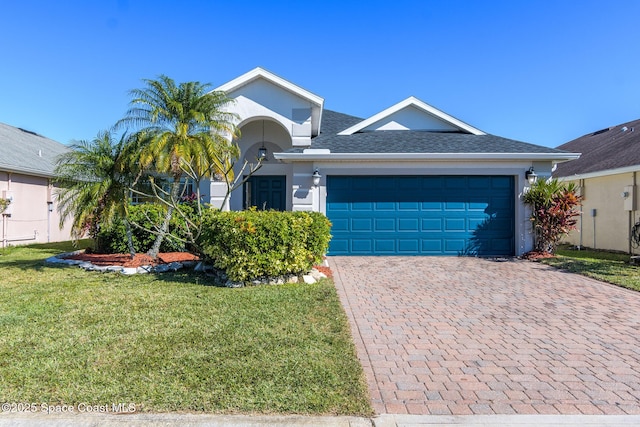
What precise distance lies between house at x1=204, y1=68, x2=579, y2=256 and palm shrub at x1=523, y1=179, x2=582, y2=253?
373 mm

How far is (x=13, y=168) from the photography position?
14.4 m

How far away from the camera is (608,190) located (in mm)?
14328

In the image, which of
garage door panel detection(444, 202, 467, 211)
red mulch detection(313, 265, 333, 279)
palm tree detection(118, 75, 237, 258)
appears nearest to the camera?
palm tree detection(118, 75, 237, 258)

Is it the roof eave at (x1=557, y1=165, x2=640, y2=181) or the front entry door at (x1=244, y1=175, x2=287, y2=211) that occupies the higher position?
the roof eave at (x1=557, y1=165, x2=640, y2=181)

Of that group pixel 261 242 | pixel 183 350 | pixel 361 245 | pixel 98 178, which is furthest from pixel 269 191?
pixel 183 350

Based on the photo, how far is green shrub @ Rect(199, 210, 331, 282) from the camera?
717 cm

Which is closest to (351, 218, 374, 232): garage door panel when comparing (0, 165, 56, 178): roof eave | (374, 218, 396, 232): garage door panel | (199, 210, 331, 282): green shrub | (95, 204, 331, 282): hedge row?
(374, 218, 396, 232): garage door panel

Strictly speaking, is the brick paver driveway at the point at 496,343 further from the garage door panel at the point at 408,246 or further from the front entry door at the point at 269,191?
the front entry door at the point at 269,191

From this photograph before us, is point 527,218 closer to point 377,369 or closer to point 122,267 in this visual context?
point 377,369

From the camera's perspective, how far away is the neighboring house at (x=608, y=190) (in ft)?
42.9

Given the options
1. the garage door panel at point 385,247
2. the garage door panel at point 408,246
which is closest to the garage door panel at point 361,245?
the garage door panel at point 385,247

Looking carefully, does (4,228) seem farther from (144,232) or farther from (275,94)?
(275,94)

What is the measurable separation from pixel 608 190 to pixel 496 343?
13.6m

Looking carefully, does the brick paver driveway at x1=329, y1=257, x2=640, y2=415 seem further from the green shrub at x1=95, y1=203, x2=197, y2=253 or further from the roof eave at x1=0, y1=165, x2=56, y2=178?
the roof eave at x1=0, y1=165, x2=56, y2=178
